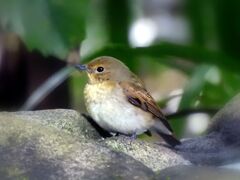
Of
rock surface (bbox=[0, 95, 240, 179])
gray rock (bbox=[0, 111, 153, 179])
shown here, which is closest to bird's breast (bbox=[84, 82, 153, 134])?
rock surface (bbox=[0, 95, 240, 179])

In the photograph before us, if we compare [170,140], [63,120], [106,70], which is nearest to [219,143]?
[170,140]

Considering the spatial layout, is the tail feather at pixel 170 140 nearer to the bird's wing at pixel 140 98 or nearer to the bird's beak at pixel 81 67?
the bird's wing at pixel 140 98

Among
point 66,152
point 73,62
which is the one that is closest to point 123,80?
point 73,62

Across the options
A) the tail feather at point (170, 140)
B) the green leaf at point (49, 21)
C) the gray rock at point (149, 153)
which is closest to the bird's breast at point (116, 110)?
the tail feather at point (170, 140)

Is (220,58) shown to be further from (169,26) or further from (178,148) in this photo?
(169,26)

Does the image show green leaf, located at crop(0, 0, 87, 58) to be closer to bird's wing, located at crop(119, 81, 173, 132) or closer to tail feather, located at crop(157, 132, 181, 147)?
bird's wing, located at crop(119, 81, 173, 132)

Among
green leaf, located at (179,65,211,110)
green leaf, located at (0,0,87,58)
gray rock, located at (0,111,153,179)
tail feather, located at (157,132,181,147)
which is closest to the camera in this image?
gray rock, located at (0,111,153,179)

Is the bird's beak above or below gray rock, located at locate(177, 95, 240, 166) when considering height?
above
